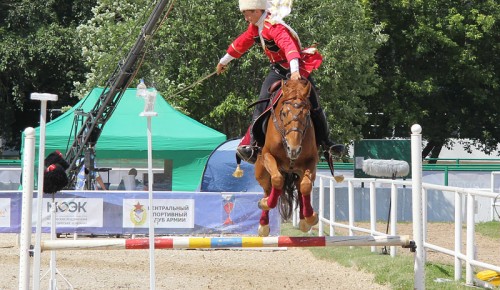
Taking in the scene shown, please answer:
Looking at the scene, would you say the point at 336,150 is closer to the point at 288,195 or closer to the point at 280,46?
the point at 288,195

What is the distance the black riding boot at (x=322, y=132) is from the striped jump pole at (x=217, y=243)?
3.60ft

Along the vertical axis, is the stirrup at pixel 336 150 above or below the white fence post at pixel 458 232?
above

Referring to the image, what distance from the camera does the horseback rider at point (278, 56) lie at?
8586 mm

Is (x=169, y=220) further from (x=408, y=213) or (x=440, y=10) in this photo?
(x=440, y=10)

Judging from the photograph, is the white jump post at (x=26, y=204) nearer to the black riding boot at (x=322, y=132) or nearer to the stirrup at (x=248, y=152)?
the stirrup at (x=248, y=152)

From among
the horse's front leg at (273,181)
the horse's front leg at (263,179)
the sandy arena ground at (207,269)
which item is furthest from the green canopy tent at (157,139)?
the horse's front leg at (273,181)

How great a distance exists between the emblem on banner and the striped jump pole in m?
9.01

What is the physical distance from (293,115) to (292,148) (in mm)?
302

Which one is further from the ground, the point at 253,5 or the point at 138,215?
the point at 253,5

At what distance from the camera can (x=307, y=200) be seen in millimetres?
8344

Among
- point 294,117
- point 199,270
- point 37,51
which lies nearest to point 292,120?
point 294,117

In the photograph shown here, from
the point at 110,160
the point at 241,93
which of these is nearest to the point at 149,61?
the point at 241,93

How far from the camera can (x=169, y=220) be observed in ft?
56.2

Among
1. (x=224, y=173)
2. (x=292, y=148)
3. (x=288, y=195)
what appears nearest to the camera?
(x=292, y=148)
